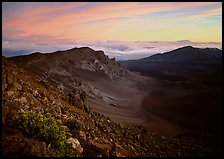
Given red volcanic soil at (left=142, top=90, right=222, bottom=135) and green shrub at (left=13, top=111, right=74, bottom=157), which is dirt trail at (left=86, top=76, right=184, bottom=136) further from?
green shrub at (left=13, top=111, right=74, bottom=157)

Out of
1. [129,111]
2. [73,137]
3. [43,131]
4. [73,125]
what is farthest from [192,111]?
[43,131]

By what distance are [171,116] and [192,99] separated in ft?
28.4

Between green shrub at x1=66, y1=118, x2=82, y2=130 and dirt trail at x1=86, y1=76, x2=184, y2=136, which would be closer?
green shrub at x1=66, y1=118, x2=82, y2=130

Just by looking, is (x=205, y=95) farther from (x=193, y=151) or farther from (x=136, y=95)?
(x=193, y=151)

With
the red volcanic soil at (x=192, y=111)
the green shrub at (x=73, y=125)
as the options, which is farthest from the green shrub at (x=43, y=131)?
the red volcanic soil at (x=192, y=111)

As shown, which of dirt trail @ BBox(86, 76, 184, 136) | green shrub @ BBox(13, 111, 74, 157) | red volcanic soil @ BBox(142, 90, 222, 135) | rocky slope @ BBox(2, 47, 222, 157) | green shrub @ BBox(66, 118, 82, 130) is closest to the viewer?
rocky slope @ BBox(2, 47, 222, 157)

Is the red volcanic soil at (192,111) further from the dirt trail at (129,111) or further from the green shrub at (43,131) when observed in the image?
Answer: the green shrub at (43,131)

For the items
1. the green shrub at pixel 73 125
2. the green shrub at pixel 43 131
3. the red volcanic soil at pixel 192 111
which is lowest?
the red volcanic soil at pixel 192 111

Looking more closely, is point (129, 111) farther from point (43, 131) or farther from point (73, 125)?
point (43, 131)

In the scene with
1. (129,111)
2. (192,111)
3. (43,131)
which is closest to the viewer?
(43,131)

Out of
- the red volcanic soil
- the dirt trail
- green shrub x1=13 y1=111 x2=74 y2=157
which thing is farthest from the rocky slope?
the red volcanic soil

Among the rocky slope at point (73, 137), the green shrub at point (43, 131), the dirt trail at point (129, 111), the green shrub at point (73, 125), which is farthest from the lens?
the dirt trail at point (129, 111)

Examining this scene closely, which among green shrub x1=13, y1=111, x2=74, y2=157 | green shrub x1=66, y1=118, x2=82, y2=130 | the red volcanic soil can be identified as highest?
green shrub x1=13, y1=111, x2=74, y2=157

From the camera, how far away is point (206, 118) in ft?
109
